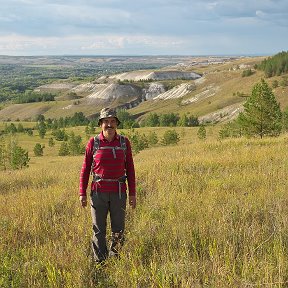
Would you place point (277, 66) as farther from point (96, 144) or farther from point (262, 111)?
point (96, 144)

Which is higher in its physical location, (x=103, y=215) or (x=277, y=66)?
(x=277, y=66)

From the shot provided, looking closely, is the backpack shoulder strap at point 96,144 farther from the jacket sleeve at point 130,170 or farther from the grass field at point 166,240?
the grass field at point 166,240

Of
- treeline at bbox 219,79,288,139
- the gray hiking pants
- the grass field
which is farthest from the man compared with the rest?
treeline at bbox 219,79,288,139

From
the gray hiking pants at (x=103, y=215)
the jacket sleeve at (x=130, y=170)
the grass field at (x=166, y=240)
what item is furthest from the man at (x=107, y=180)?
the grass field at (x=166, y=240)

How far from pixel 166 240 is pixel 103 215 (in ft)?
3.07

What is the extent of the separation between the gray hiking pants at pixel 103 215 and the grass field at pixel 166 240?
183mm

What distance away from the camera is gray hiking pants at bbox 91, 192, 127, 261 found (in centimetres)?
477

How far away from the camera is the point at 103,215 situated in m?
4.86

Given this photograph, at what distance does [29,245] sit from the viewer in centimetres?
510

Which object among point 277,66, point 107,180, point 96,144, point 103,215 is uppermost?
point 277,66

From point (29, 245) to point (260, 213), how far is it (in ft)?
11.6

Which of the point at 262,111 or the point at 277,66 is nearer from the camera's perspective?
the point at 262,111

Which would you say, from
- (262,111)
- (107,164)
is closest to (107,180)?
(107,164)

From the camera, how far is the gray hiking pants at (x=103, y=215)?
4.77 metres
